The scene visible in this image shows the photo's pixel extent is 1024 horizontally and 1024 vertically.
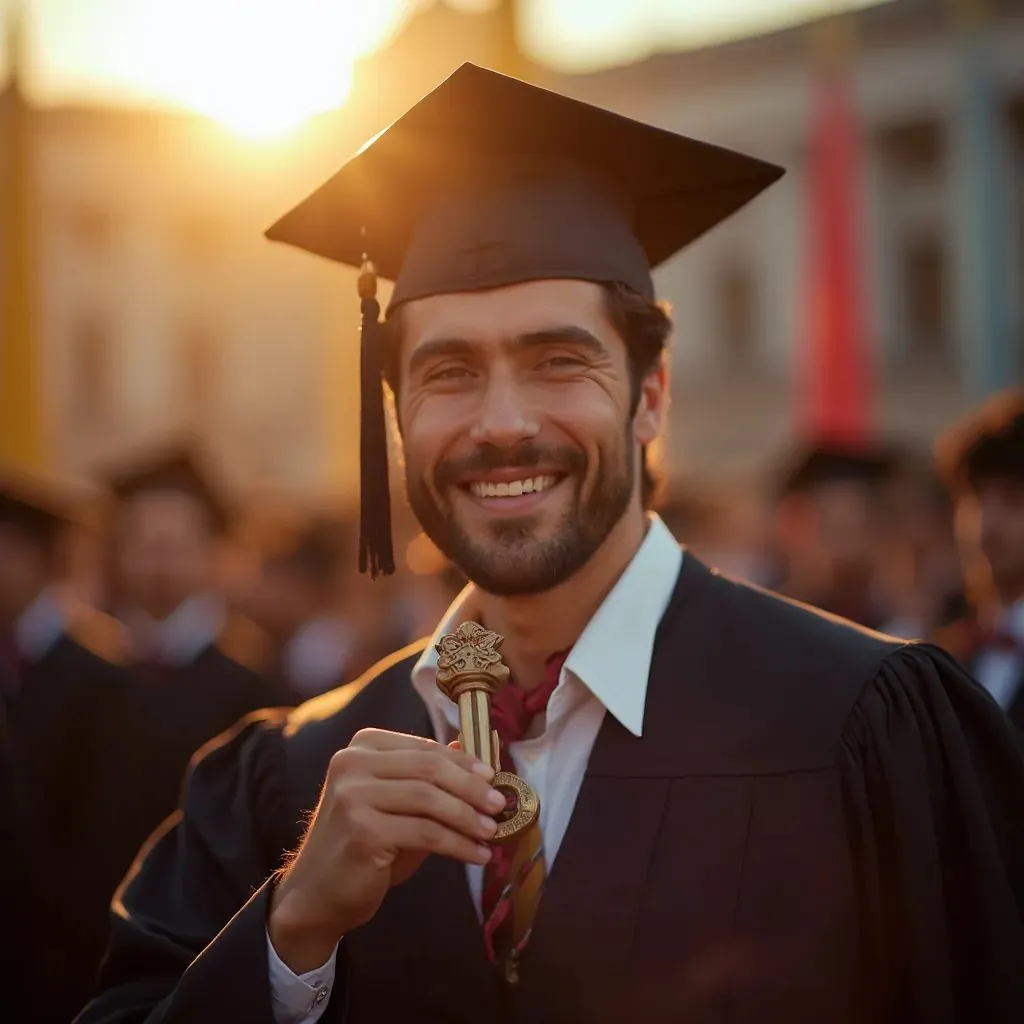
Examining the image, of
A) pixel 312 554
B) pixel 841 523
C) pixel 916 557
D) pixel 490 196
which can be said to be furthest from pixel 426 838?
pixel 916 557

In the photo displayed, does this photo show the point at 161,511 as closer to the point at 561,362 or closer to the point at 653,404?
the point at 653,404

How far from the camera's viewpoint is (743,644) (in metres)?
2.50

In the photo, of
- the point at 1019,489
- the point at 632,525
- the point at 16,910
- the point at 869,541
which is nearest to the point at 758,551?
the point at 869,541

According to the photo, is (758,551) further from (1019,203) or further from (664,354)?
(1019,203)

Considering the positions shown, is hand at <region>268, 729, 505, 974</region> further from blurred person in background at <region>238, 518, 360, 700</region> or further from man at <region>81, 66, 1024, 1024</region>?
blurred person in background at <region>238, 518, 360, 700</region>

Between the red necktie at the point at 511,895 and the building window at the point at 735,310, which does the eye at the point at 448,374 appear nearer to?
the red necktie at the point at 511,895

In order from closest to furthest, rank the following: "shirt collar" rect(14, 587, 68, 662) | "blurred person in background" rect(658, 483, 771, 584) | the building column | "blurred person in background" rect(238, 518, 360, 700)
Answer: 1. "shirt collar" rect(14, 587, 68, 662)
2. "blurred person in background" rect(238, 518, 360, 700)
3. "blurred person in background" rect(658, 483, 771, 584)
4. the building column

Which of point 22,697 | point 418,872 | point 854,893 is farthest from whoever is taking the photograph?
point 22,697

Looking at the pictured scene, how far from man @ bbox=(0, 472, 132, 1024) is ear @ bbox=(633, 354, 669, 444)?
236 cm

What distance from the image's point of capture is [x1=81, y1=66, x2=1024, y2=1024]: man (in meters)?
2.15

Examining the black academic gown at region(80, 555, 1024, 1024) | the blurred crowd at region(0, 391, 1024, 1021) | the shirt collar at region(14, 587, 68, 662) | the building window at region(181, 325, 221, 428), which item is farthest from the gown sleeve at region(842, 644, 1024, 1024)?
the building window at region(181, 325, 221, 428)

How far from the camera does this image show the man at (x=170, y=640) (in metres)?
5.11

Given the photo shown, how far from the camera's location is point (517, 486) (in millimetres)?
2492

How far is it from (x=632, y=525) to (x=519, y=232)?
2.01 ft
